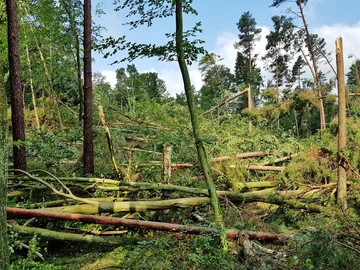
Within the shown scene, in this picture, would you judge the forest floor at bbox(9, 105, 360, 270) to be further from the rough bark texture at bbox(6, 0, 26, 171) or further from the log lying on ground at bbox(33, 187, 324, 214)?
the rough bark texture at bbox(6, 0, 26, 171)

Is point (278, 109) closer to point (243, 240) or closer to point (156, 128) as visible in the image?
point (156, 128)

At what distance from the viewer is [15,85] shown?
21.2 feet

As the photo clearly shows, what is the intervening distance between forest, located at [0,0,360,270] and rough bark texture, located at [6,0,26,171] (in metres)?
0.02

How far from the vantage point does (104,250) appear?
16.1 feet

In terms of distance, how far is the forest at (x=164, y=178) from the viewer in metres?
3.96

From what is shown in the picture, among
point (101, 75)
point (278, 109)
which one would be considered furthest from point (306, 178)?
point (101, 75)

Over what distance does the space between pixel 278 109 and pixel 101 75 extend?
75.9ft

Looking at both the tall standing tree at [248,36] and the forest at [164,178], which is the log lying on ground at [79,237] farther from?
the tall standing tree at [248,36]

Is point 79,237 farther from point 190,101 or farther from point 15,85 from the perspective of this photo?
point 15,85

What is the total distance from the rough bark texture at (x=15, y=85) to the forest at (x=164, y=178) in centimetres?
2

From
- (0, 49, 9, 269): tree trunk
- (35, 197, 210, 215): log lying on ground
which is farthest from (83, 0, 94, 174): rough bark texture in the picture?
(0, 49, 9, 269): tree trunk

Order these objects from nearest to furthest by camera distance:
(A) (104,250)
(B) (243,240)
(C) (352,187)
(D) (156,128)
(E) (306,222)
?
(B) (243,240) < (A) (104,250) < (E) (306,222) < (C) (352,187) < (D) (156,128)

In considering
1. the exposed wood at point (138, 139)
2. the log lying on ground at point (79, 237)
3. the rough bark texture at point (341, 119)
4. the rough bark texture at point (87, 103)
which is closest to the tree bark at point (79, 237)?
the log lying on ground at point (79, 237)

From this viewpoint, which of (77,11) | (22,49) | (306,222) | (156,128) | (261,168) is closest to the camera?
(306,222)
